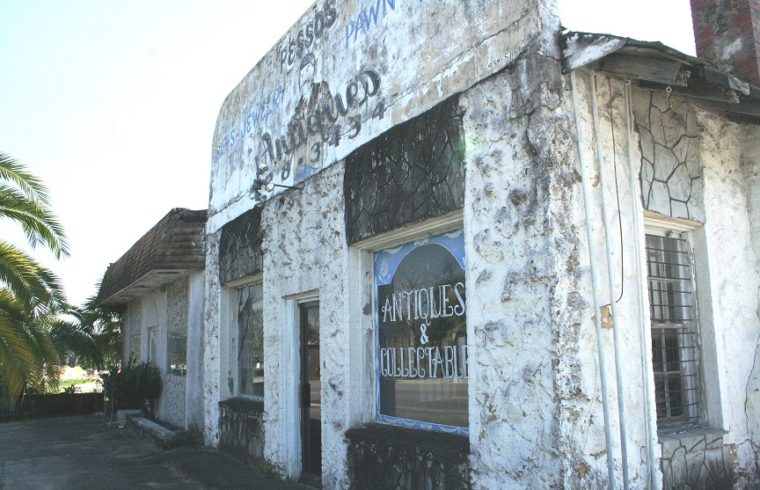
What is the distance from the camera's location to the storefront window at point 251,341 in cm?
951

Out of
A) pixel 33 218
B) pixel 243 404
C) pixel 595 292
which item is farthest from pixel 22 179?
pixel 595 292

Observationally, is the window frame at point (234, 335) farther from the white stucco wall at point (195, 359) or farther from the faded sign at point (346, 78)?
the white stucco wall at point (195, 359)

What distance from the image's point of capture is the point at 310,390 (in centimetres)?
809

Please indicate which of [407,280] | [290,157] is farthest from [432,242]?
[290,157]

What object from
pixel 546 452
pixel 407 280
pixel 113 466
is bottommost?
pixel 113 466

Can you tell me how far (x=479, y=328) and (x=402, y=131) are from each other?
207cm

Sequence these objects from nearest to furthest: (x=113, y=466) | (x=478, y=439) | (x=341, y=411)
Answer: (x=478, y=439)
(x=341, y=411)
(x=113, y=466)

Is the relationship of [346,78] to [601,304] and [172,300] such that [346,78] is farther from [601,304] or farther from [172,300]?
[172,300]

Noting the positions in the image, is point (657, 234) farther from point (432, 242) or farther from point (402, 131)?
point (402, 131)

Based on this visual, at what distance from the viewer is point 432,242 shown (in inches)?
236

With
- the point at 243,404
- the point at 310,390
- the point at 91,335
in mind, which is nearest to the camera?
the point at 310,390

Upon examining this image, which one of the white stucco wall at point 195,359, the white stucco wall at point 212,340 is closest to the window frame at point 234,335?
the white stucco wall at point 212,340

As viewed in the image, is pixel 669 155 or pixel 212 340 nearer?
pixel 669 155

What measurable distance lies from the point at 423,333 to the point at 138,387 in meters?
10.8
